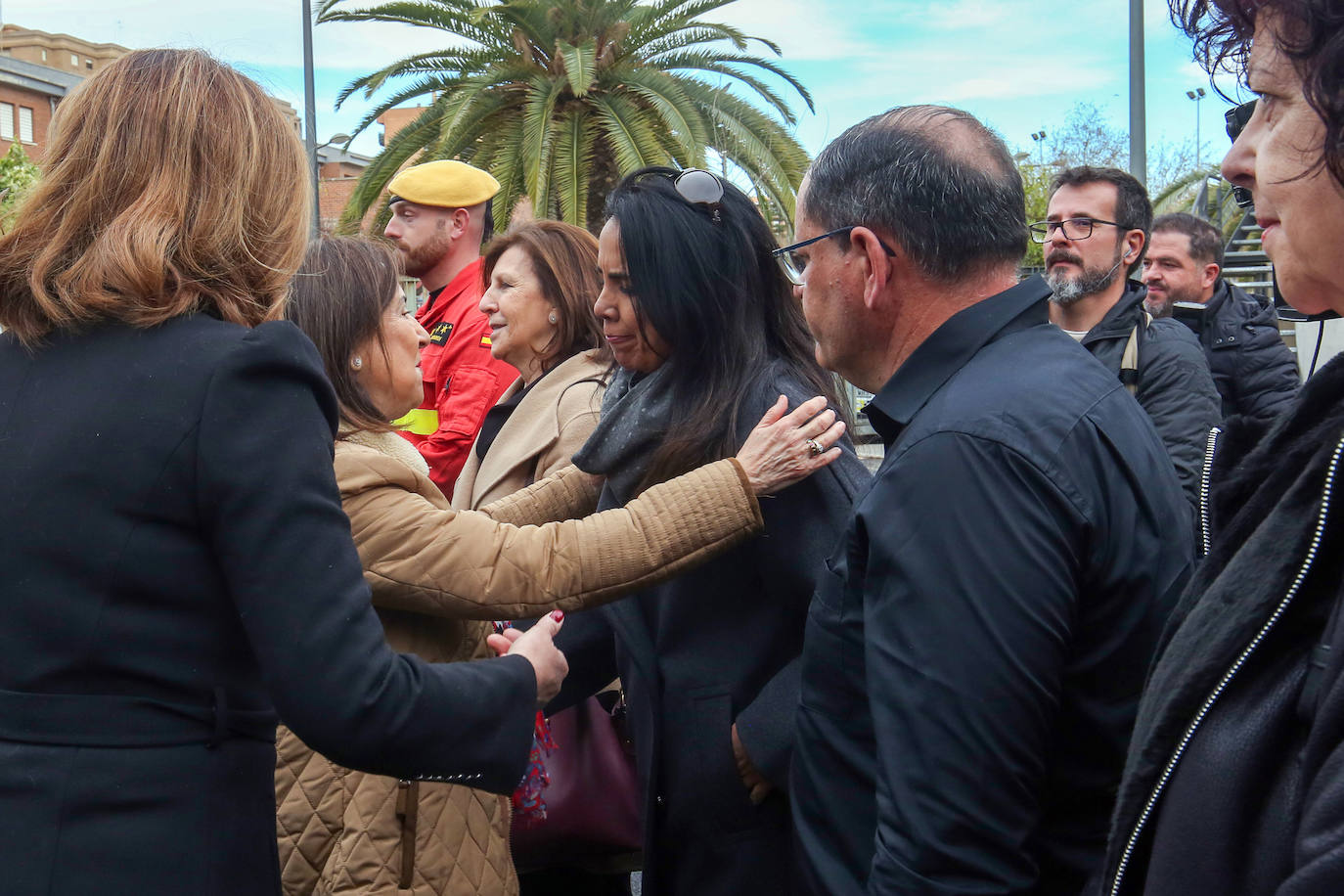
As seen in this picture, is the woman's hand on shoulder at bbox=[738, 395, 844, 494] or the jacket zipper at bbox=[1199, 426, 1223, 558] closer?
the jacket zipper at bbox=[1199, 426, 1223, 558]

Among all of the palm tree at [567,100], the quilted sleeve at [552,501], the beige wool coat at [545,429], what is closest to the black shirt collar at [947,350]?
the quilted sleeve at [552,501]

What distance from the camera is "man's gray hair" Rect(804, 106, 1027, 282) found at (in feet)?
6.09

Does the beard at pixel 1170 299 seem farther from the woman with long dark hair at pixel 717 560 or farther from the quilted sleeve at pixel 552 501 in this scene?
the woman with long dark hair at pixel 717 560

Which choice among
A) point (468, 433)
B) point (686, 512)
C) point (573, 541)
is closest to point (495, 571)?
point (573, 541)

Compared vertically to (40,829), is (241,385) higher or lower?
higher

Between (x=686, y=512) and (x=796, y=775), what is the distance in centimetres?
59

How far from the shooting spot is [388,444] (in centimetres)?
246

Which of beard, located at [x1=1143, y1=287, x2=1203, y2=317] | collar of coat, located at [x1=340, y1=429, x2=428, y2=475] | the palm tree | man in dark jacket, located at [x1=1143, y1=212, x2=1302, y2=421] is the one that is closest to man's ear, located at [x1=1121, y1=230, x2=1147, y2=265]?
man in dark jacket, located at [x1=1143, y1=212, x2=1302, y2=421]

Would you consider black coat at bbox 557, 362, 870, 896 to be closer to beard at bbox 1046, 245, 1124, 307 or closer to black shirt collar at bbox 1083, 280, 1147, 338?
black shirt collar at bbox 1083, 280, 1147, 338

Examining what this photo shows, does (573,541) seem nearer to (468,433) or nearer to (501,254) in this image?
(501,254)

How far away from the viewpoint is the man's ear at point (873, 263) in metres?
1.91

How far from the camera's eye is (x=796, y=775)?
6.30ft

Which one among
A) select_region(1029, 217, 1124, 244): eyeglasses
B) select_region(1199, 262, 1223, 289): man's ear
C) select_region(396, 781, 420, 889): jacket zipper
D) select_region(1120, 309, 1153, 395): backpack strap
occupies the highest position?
select_region(1029, 217, 1124, 244): eyeglasses

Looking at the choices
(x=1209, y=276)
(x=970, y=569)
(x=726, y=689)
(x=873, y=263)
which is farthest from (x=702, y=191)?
(x=1209, y=276)
